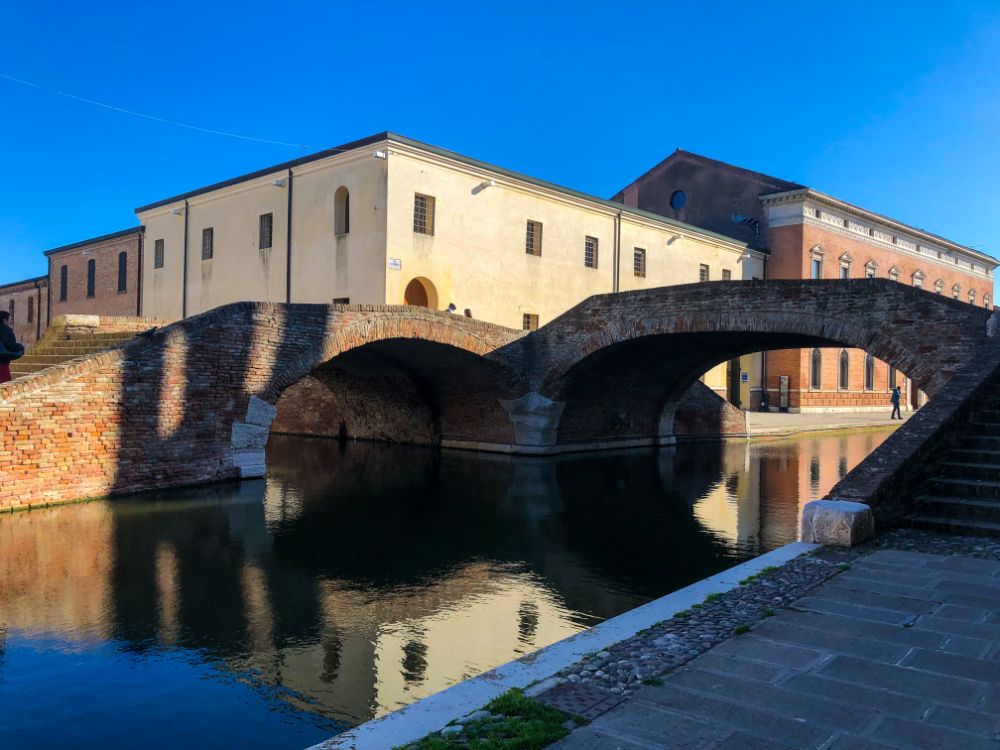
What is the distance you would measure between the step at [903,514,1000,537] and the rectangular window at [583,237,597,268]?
17916 mm

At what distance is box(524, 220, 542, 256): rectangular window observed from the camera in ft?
73.6

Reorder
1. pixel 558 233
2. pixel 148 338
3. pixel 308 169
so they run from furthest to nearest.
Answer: pixel 558 233, pixel 308 169, pixel 148 338

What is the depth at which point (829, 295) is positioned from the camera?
13852 mm

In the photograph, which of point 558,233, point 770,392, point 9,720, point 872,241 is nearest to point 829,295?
point 558,233

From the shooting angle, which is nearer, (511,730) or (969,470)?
(511,730)

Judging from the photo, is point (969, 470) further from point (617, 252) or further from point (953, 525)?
point (617, 252)

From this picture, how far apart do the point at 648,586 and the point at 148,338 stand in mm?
7711

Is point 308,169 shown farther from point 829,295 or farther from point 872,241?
point 872,241

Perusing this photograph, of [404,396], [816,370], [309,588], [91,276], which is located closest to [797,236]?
[816,370]

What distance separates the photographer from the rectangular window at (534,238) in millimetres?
22438

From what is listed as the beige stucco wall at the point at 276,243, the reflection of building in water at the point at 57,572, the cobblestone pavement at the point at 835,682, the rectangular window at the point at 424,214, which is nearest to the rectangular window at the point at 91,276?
the beige stucco wall at the point at 276,243

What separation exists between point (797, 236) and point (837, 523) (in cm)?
2792

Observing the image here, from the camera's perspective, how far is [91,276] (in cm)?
3034

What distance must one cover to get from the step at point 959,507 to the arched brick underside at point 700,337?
3.56 meters
